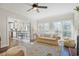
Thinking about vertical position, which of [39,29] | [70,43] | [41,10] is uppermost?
[41,10]

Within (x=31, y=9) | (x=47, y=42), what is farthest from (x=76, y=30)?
(x=31, y=9)

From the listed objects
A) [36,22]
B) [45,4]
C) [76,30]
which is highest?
[45,4]

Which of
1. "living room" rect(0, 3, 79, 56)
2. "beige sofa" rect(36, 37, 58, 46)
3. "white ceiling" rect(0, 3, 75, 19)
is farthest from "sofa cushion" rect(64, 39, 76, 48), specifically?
"white ceiling" rect(0, 3, 75, 19)

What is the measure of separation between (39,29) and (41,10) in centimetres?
37

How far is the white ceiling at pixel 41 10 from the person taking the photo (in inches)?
80.4

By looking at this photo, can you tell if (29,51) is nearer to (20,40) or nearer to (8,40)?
(20,40)

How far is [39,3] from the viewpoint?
2072mm

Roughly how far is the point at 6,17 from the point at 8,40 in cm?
44

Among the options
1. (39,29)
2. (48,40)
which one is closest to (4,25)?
(39,29)

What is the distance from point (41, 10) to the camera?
2.06 metres

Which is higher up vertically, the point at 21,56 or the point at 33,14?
the point at 33,14

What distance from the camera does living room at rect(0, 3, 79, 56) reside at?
2033mm

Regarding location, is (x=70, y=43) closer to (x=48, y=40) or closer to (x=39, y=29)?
(x=48, y=40)

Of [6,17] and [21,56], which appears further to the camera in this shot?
[21,56]
